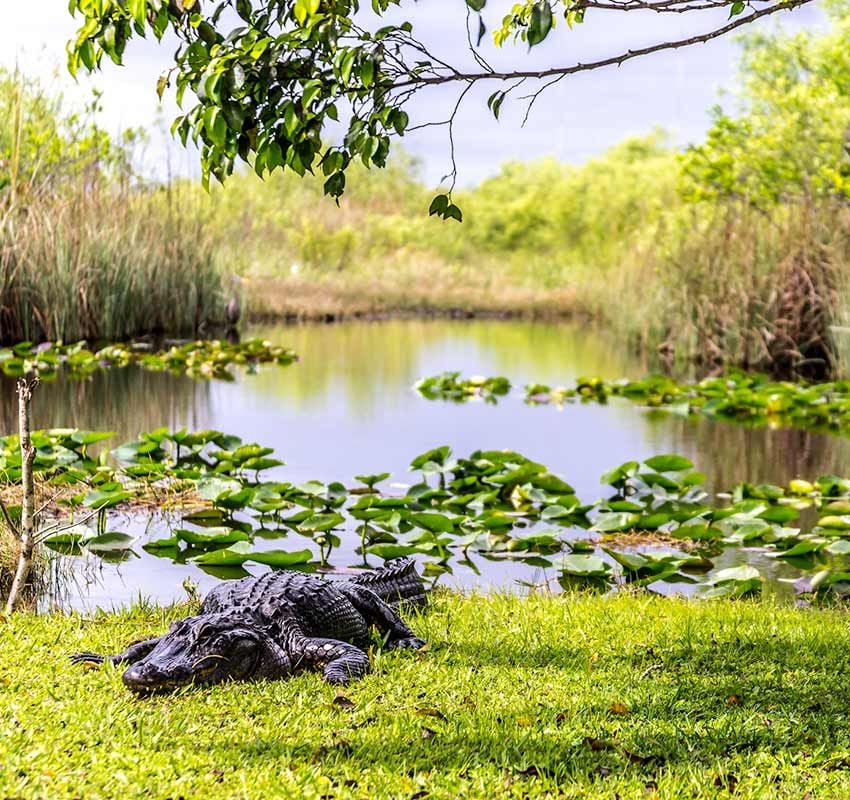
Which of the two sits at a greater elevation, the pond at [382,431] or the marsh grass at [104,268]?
the marsh grass at [104,268]

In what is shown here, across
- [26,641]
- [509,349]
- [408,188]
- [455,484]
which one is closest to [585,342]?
[509,349]

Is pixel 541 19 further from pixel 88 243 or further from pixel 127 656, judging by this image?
pixel 88 243

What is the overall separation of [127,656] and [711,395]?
8.95 m

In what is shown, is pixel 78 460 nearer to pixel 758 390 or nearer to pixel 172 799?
pixel 172 799

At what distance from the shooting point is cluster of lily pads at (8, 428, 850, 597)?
5.76 metres

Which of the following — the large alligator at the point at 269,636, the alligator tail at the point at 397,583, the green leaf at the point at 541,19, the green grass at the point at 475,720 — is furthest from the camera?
the alligator tail at the point at 397,583

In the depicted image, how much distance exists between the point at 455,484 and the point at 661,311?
37.6ft

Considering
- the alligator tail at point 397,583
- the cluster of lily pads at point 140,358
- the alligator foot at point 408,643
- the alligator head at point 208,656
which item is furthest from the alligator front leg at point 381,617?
the cluster of lily pads at point 140,358

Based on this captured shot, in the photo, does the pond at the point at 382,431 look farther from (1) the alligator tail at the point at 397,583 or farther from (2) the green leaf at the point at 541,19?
(2) the green leaf at the point at 541,19

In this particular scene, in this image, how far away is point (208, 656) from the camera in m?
3.73

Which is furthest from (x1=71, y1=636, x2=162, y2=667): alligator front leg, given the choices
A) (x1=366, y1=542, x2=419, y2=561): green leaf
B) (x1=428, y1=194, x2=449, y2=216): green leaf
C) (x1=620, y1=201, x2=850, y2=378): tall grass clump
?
(x1=620, y1=201, x2=850, y2=378): tall grass clump

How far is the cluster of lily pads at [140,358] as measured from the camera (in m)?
13.6

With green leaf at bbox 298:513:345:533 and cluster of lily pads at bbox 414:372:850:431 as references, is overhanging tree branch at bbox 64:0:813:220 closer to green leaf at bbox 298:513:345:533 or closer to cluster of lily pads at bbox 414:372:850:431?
green leaf at bbox 298:513:345:533

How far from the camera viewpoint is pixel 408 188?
2066 inches
